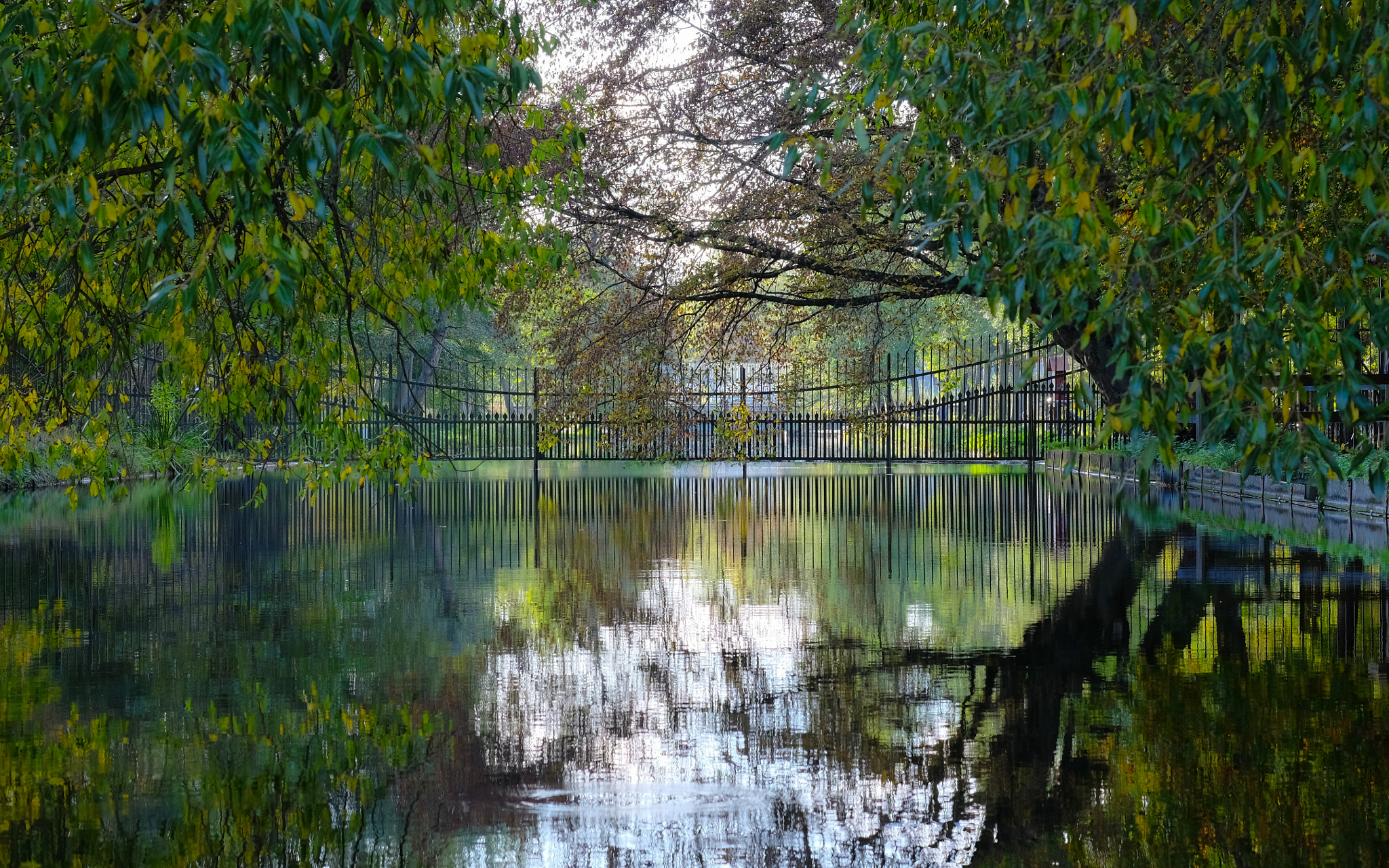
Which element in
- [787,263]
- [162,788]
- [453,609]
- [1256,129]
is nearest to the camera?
[1256,129]

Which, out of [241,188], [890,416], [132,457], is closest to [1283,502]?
[890,416]

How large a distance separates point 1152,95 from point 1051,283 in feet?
2.34

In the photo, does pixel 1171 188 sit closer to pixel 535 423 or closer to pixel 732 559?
pixel 732 559

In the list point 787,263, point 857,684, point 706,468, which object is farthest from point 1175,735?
point 706,468

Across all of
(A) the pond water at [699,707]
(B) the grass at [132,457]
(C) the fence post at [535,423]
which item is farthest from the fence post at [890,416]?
(B) the grass at [132,457]

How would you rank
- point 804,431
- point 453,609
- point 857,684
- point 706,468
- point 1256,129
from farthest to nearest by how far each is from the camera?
point 706,468 → point 804,431 → point 453,609 → point 857,684 → point 1256,129

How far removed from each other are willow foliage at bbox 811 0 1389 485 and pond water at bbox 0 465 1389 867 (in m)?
1.54

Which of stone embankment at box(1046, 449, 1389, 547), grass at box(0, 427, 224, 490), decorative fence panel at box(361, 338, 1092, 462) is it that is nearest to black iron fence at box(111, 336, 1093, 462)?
decorative fence panel at box(361, 338, 1092, 462)

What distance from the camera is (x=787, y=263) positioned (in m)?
18.3

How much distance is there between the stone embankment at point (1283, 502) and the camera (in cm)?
1502

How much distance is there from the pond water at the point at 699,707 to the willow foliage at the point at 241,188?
4.74 feet

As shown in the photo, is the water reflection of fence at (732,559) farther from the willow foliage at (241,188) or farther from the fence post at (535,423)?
the fence post at (535,423)

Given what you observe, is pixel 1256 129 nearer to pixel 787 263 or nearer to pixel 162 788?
pixel 162 788

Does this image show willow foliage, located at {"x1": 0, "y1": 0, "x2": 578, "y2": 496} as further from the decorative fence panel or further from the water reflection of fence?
the water reflection of fence
